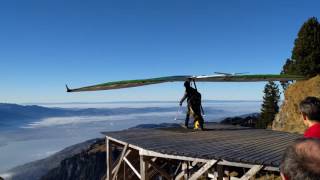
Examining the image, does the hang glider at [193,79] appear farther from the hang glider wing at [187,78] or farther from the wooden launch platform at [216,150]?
the wooden launch platform at [216,150]

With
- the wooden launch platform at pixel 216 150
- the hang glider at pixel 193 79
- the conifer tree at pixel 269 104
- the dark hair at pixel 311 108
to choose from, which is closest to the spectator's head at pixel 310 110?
the dark hair at pixel 311 108

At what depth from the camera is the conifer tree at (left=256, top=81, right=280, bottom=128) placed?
7425 centimetres

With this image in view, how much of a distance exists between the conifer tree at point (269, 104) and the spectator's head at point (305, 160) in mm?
72486

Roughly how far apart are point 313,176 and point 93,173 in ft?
588

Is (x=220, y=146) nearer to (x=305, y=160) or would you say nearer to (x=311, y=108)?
(x=311, y=108)

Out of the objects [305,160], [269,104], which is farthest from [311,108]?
[269,104]

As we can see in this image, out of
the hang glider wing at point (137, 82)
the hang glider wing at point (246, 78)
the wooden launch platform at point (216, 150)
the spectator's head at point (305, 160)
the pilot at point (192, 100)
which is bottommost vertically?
the wooden launch platform at point (216, 150)

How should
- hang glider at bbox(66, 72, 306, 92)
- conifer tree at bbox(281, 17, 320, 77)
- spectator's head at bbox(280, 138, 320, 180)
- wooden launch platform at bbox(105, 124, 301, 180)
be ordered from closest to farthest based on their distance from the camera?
spectator's head at bbox(280, 138, 320, 180) → wooden launch platform at bbox(105, 124, 301, 180) → hang glider at bbox(66, 72, 306, 92) → conifer tree at bbox(281, 17, 320, 77)

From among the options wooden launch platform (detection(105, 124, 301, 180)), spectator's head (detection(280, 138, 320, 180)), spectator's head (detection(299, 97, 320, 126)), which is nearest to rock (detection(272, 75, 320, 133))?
wooden launch platform (detection(105, 124, 301, 180))

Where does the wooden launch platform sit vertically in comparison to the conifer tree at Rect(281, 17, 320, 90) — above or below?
below

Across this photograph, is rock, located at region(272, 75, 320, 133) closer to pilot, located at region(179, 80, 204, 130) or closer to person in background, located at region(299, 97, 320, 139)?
pilot, located at region(179, 80, 204, 130)

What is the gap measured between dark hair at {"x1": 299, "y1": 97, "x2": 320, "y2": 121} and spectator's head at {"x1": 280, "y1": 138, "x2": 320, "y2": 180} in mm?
3385

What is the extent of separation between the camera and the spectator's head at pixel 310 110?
6102 mm

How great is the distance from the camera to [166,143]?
578 inches
